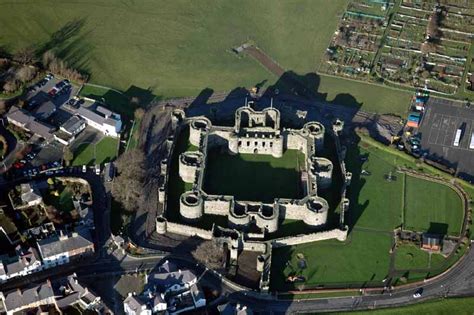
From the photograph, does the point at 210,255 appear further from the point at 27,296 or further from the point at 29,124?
the point at 29,124

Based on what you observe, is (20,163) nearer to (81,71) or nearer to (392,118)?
(81,71)

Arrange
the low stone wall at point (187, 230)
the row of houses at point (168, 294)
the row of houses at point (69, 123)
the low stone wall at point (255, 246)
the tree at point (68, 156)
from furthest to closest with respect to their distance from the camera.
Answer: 1. the row of houses at point (69, 123)
2. the tree at point (68, 156)
3. the low stone wall at point (187, 230)
4. the low stone wall at point (255, 246)
5. the row of houses at point (168, 294)

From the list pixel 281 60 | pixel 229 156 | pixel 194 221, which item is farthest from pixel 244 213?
pixel 281 60

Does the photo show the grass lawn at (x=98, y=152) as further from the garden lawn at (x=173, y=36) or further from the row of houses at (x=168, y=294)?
the row of houses at (x=168, y=294)

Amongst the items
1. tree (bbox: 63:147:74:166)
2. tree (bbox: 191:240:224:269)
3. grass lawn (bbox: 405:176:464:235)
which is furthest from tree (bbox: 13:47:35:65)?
grass lawn (bbox: 405:176:464:235)

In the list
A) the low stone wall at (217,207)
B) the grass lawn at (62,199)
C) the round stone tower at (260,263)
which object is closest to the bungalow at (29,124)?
the grass lawn at (62,199)

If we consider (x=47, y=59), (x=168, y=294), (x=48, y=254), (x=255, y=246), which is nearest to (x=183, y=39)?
(x=47, y=59)
